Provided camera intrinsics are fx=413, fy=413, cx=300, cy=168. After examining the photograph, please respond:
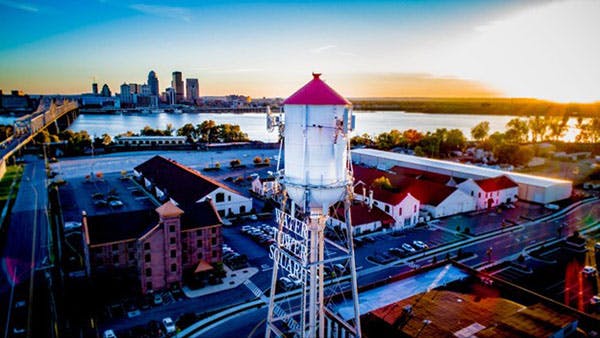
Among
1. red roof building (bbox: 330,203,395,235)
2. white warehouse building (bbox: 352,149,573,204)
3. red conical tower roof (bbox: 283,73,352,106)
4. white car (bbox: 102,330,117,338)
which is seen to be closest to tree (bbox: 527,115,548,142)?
white warehouse building (bbox: 352,149,573,204)

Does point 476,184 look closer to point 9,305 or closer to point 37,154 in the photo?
point 9,305

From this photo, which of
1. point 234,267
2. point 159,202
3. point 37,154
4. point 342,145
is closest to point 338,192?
point 342,145

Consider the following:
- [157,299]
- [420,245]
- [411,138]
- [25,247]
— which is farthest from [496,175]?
[25,247]

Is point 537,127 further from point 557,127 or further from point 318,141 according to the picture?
point 318,141

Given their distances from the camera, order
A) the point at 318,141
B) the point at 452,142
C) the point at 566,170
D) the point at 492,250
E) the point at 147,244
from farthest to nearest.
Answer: the point at 452,142, the point at 566,170, the point at 492,250, the point at 147,244, the point at 318,141

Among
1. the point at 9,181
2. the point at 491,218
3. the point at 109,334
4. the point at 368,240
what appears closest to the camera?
the point at 109,334

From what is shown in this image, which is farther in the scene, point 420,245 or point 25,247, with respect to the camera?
point 420,245
